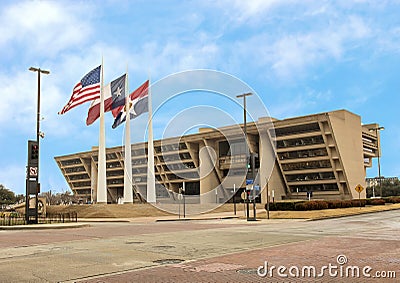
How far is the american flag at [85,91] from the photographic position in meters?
38.7

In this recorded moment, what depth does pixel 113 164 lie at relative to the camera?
115 metres

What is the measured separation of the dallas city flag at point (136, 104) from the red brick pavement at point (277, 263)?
33.9m

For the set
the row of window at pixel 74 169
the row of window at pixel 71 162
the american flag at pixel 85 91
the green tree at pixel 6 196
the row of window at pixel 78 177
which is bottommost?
the green tree at pixel 6 196

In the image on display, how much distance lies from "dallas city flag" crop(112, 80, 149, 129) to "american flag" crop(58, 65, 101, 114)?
5.57 m

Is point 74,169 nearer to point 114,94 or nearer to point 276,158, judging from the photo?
point 276,158

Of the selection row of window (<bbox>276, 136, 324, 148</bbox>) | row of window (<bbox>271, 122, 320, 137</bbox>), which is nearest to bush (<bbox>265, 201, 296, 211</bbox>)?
row of window (<bbox>271, 122, 320, 137</bbox>)

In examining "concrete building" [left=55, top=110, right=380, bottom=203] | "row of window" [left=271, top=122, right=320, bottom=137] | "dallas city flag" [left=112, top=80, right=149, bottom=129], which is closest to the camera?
"dallas city flag" [left=112, top=80, right=149, bottom=129]

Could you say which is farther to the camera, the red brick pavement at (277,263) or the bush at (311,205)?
the bush at (311,205)

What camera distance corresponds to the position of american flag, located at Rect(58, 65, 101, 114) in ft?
127

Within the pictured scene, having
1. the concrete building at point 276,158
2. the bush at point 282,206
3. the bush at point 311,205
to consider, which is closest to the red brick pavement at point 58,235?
the bush at point 311,205

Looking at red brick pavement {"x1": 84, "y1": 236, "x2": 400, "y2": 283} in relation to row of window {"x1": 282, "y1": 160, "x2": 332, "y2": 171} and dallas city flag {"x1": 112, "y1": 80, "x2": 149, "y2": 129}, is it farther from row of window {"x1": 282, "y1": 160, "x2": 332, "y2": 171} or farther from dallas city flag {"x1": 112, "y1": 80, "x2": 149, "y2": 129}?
row of window {"x1": 282, "y1": 160, "x2": 332, "y2": 171}

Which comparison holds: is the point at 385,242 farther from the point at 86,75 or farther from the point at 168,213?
the point at 168,213

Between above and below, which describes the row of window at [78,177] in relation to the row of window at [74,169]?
below

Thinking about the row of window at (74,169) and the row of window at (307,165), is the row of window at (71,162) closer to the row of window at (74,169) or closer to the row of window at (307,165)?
Result: the row of window at (74,169)
